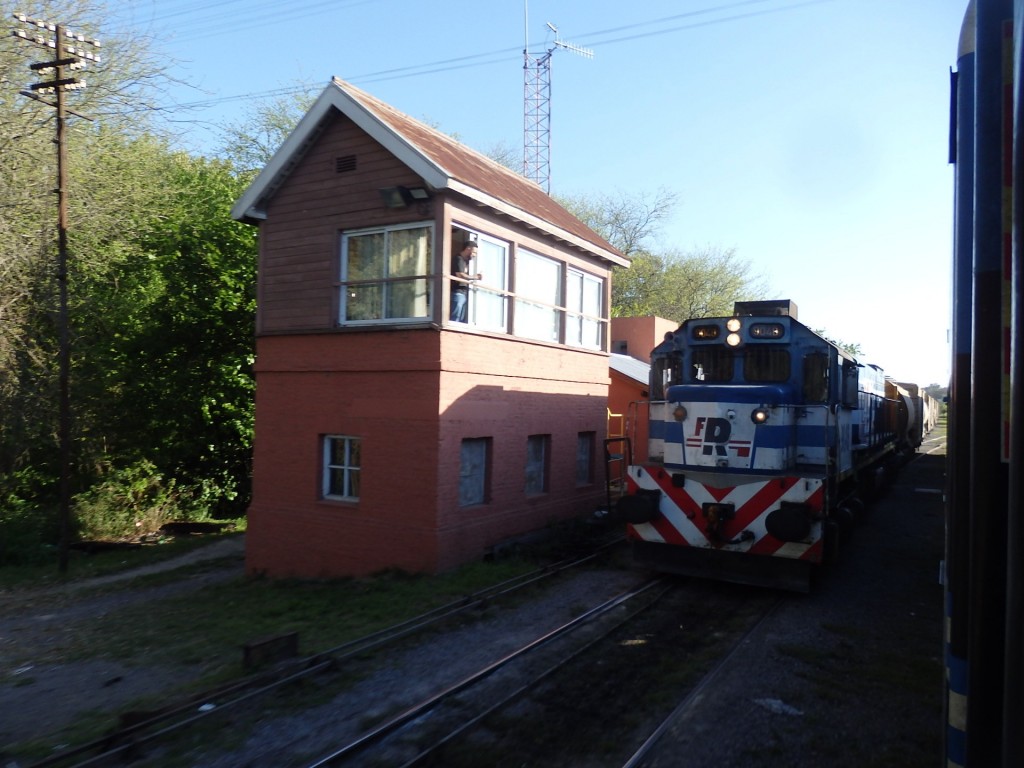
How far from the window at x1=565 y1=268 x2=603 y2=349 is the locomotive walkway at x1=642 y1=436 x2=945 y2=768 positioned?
6.62 m

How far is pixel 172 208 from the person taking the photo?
21.6 meters

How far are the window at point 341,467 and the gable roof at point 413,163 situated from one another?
437 centimetres

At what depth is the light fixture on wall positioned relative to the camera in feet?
38.4

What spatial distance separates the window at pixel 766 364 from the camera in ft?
33.2

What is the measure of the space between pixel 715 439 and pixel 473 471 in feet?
13.4

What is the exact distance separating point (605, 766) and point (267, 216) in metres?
11.3

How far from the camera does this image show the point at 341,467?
12.6 m

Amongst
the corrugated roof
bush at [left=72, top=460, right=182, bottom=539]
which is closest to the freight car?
the corrugated roof

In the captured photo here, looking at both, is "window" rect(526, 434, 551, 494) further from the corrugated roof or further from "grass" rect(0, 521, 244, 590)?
"grass" rect(0, 521, 244, 590)

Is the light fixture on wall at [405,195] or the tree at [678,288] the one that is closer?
the light fixture on wall at [405,195]

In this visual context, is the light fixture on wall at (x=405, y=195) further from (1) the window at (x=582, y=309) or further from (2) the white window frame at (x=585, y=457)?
(2) the white window frame at (x=585, y=457)

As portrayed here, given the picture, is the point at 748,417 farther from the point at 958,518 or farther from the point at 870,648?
the point at 958,518

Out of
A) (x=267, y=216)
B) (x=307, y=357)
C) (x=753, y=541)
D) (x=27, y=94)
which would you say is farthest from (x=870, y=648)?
(x=27, y=94)

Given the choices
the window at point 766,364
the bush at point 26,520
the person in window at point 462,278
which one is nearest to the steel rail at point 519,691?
the window at point 766,364
